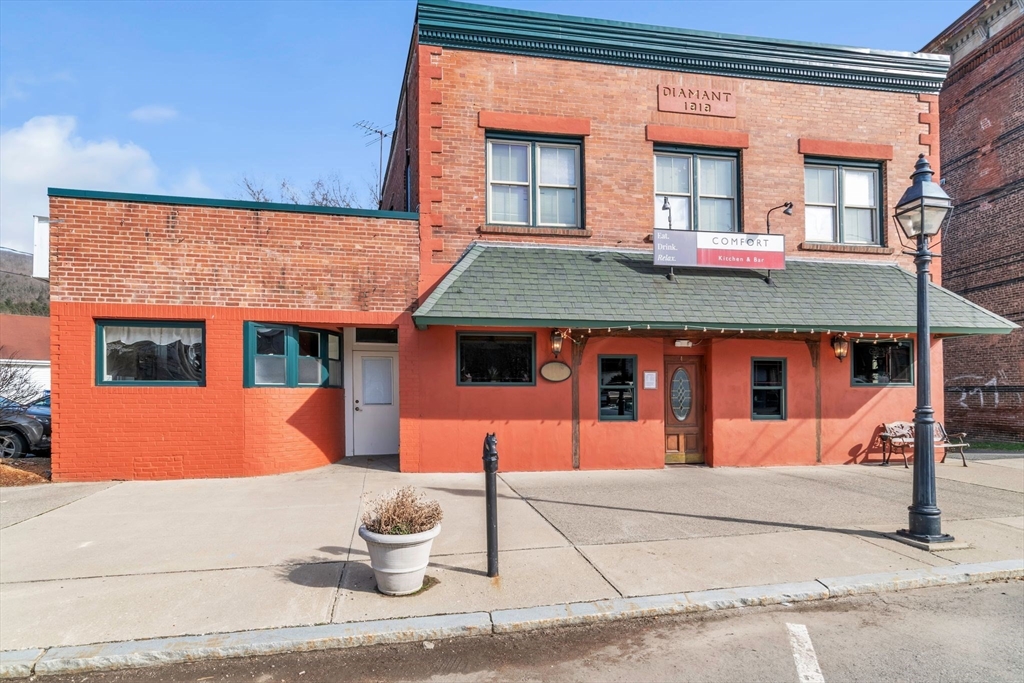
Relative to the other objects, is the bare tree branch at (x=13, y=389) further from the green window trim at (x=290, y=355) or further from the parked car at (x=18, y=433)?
the green window trim at (x=290, y=355)

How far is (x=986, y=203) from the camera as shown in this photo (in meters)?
16.4

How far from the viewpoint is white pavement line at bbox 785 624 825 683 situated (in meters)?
3.86

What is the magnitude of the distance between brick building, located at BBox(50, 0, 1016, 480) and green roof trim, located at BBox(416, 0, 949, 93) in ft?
0.13

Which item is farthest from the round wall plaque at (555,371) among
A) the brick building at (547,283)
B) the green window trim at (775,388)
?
the green window trim at (775,388)

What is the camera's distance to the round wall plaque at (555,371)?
10570mm

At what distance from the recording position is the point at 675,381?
11.4 m

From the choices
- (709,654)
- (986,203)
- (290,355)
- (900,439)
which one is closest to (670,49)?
(900,439)

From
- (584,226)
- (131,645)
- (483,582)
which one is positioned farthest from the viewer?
(584,226)

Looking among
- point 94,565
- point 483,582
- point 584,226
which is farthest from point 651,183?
point 94,565

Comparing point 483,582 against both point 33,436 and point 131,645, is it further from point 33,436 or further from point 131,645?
point 33,436

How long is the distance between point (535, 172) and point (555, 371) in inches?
144

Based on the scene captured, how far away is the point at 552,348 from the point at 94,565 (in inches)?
271

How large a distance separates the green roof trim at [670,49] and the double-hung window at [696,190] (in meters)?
1.63

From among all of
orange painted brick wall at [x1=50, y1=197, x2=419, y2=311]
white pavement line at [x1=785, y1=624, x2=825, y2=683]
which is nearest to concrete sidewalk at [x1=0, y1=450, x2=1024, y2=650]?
white pavement line at [x1=785, y1=624, x2=825, y2=683]
